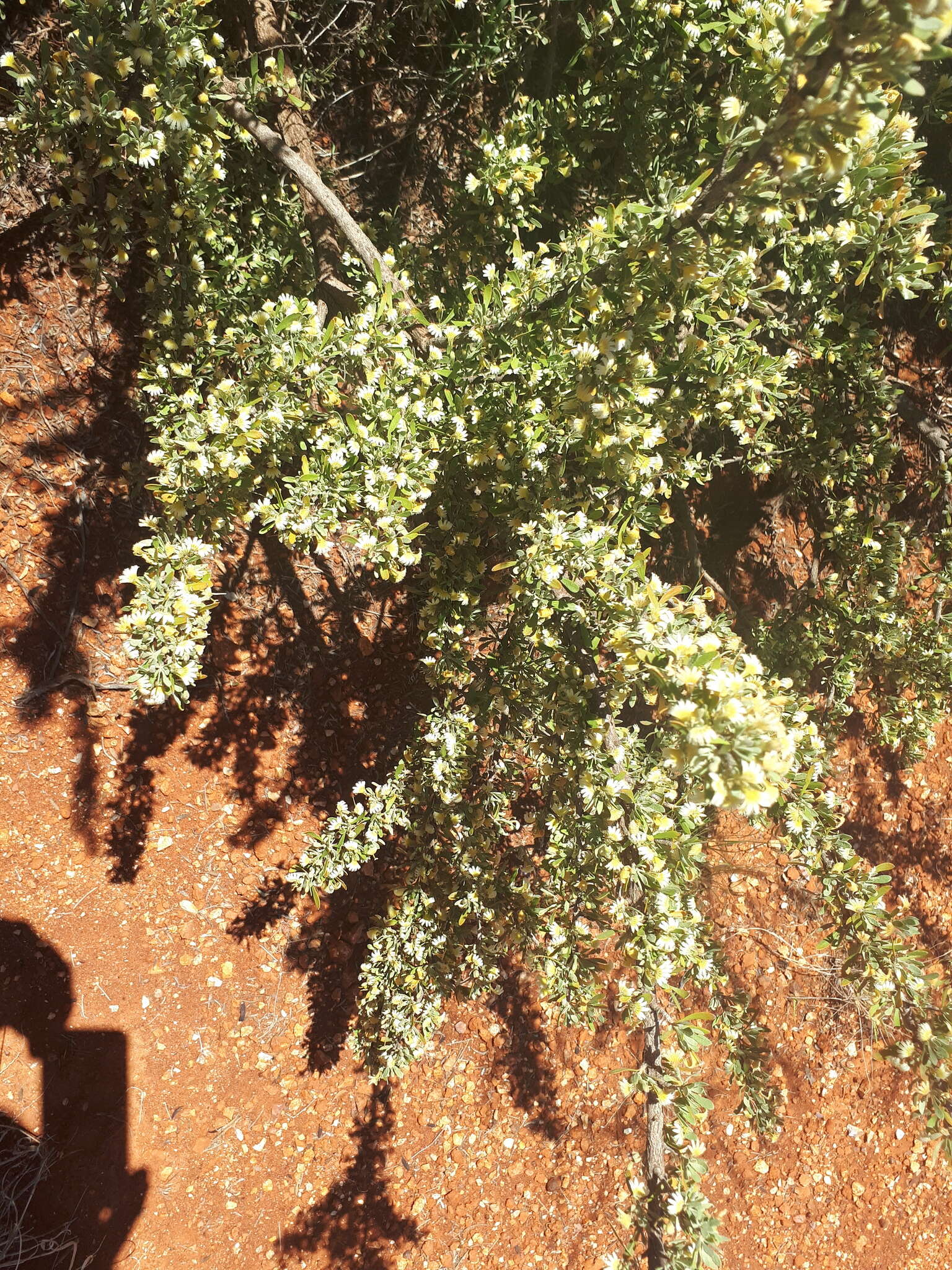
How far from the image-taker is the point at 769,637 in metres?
3.33

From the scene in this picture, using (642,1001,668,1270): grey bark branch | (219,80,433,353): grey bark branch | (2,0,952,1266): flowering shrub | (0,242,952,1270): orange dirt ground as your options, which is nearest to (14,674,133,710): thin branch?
(0,242,952,1270): orange dirt ground

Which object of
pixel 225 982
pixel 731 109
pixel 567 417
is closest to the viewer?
pixel 731 109

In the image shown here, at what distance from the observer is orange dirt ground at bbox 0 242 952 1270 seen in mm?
3289

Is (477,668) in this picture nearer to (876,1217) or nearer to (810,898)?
(810,898)

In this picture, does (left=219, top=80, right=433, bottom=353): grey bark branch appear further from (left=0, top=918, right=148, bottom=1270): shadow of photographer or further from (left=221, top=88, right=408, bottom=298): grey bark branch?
(left=0, top=918, right=148, bottom=1270): shadow of photographer

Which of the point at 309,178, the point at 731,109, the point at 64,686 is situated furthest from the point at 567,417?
the point at 64,686

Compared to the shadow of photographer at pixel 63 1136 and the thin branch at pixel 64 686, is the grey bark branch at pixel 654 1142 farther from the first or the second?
the thin branch at pixel 64 686

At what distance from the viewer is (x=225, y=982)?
3.49 meters

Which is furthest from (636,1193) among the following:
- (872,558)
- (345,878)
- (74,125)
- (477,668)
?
(74,125)

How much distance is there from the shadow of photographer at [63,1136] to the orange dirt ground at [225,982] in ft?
0.04

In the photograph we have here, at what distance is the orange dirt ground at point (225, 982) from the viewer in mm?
3289

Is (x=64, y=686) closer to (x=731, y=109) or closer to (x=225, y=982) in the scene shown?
(x=225, y=982)

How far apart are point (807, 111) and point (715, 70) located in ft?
6.01

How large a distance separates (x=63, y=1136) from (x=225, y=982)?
2.99 feet
